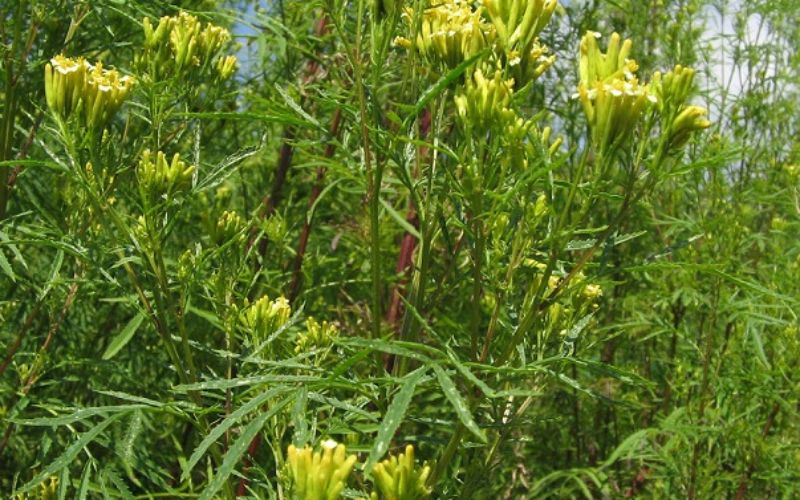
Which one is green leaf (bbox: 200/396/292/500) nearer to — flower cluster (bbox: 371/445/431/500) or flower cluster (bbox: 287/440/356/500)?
flower cluster (bbox: 287/440/356/500)

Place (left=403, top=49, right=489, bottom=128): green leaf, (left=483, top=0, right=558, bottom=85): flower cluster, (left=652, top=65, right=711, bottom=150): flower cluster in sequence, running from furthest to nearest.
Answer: (left=483, top=0, right=558, bottom=85): flower cluster < (left=652, top=65, right=711, bottom=150): flower cluster < (left=403, top=49, right=489, bottom=128): green leaf

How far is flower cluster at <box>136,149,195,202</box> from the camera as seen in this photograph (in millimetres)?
1530

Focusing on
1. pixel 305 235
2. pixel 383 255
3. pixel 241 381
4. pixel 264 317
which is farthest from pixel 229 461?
pixel 383 255

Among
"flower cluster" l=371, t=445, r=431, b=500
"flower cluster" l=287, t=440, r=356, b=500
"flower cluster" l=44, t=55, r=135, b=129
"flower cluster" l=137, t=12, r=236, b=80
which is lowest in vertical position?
"flower cluster" l=371, t=445, r=431, b=500

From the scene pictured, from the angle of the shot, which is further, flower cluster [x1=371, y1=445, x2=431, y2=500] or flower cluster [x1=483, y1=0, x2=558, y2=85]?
flower cluster [x1=483, y1=0, x2=558, y2=85]

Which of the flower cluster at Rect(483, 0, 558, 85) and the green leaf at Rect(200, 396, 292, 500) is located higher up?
the flower cluster at Rect(483, 0, 558, 85)

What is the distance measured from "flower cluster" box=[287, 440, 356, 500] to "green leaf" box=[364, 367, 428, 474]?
0.14 ft

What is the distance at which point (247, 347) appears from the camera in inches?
62.4

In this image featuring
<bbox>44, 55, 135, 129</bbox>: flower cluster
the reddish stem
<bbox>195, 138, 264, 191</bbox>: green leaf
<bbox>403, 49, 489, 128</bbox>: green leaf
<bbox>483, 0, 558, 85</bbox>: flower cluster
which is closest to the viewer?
<bbox>403, 49, 489, 128</bbox>: green leaf

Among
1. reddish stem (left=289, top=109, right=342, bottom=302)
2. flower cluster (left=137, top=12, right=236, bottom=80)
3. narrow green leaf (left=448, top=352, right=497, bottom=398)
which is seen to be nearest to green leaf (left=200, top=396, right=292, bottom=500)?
narrow green leaf (left=448, top=352, right=497, bottom=398)

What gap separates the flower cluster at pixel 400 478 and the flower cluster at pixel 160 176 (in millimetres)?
645

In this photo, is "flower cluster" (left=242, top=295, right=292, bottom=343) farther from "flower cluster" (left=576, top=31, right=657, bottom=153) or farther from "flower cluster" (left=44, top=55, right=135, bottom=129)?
"flower cluster" (left=576, top=31, right=657, bottom=153)

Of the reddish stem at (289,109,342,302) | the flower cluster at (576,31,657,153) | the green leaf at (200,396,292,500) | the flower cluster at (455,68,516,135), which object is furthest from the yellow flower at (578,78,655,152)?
the reddish stem at (289,109,342,302)

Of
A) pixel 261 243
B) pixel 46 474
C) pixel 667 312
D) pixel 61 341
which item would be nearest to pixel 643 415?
pixel 667 312
